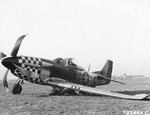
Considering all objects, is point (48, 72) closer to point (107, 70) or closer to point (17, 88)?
point (17, 88)

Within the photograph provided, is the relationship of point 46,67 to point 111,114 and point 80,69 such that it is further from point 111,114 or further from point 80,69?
point 111,114

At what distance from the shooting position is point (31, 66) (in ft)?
38.5

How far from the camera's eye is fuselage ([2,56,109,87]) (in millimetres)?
11508


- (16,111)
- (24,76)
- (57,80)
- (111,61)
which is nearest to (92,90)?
(57,80)

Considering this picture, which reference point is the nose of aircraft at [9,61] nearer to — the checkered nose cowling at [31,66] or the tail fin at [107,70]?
the checkered nose cowling at [31,66]

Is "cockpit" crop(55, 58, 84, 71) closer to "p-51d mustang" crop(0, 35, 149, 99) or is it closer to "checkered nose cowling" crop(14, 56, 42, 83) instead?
"p-51d mustang" crop(0, 35, 149, 99)

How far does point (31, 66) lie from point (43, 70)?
2.33 ft

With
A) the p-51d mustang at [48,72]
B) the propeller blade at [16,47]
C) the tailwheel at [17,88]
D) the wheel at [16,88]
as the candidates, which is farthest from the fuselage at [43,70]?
the wheel at [16,88]

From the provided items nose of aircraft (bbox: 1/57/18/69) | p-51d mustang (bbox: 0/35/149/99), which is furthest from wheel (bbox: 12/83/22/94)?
nose of aircraft (bbox: 1/57/18/69)

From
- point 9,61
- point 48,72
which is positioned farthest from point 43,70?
point 9,61

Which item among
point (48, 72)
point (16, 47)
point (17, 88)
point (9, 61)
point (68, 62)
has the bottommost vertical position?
point (17, 88)

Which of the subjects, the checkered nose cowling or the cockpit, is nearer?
the checkered nose cowling

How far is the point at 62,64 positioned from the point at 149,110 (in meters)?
6.82

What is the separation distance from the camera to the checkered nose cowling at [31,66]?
38.0 feet
